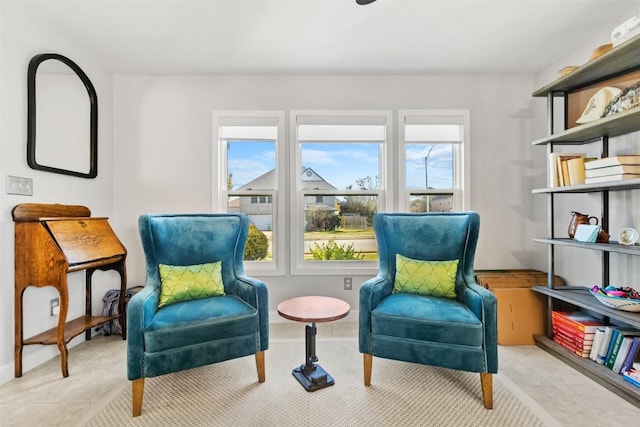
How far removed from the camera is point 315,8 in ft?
6.72

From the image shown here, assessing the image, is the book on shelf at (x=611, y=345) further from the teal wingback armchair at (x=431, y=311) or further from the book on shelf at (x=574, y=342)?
the teal wingback armchair at (x=431, y=311)

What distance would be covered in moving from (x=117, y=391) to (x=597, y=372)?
2.98 metres

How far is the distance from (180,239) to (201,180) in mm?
1030

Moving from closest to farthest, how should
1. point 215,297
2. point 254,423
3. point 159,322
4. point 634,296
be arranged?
point 254,423, point 159,322, point 634,296, point 215,297

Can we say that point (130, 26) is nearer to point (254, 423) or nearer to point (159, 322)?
point (159, 322)

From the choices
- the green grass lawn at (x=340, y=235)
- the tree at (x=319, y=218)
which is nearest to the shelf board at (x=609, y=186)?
the green grass lawn at (x=340, y=235)

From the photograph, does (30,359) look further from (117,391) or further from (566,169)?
(566,169)

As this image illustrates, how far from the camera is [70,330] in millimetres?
2188

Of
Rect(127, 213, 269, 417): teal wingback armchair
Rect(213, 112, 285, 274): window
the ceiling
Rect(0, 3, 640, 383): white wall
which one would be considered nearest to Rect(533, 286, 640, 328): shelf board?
Rect(0, 3, 640, 383): white wall

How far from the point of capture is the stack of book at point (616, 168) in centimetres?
184

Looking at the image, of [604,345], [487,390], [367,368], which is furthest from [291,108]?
[604,345]

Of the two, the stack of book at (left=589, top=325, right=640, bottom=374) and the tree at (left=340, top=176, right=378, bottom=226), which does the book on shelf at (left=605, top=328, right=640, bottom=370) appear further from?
the tree at (left=340, top=176, right=378, bottom=226)

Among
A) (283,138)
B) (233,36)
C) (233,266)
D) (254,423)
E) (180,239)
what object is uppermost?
(233,36)

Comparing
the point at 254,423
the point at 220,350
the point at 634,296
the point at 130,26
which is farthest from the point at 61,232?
the point at 634,296
